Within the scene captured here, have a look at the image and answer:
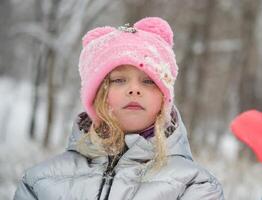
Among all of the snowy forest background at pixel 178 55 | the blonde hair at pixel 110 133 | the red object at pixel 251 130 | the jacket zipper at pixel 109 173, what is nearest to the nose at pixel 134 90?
the blonde hair at pixel 110 133

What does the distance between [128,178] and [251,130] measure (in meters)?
0.95

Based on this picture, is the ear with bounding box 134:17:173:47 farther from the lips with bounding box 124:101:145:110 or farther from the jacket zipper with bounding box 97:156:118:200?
the jacket zipper with bounding box 97:156:118:200

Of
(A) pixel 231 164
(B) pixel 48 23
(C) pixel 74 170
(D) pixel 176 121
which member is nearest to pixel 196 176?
(D) pixel 176 121

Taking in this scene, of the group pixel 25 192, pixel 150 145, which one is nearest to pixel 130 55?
pixel 150 145

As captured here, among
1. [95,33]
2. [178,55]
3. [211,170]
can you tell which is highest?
[95,33]

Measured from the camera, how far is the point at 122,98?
11.0 feet

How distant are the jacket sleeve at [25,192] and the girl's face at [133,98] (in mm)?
531

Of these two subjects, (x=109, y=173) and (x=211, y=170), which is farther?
(x=211, y=170)

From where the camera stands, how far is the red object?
3797mm

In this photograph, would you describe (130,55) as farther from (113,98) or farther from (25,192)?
(25,192)

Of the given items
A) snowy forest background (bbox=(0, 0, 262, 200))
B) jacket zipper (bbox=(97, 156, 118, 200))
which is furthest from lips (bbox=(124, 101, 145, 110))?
snowy forest background (bbox=(0, 0, 262, 200))

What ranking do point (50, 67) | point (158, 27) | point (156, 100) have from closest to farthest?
point (156, 100)
point (158, 27)
point (50, 67)

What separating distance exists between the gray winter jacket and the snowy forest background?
6.92 metres

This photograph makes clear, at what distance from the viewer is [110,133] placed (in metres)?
3.39
